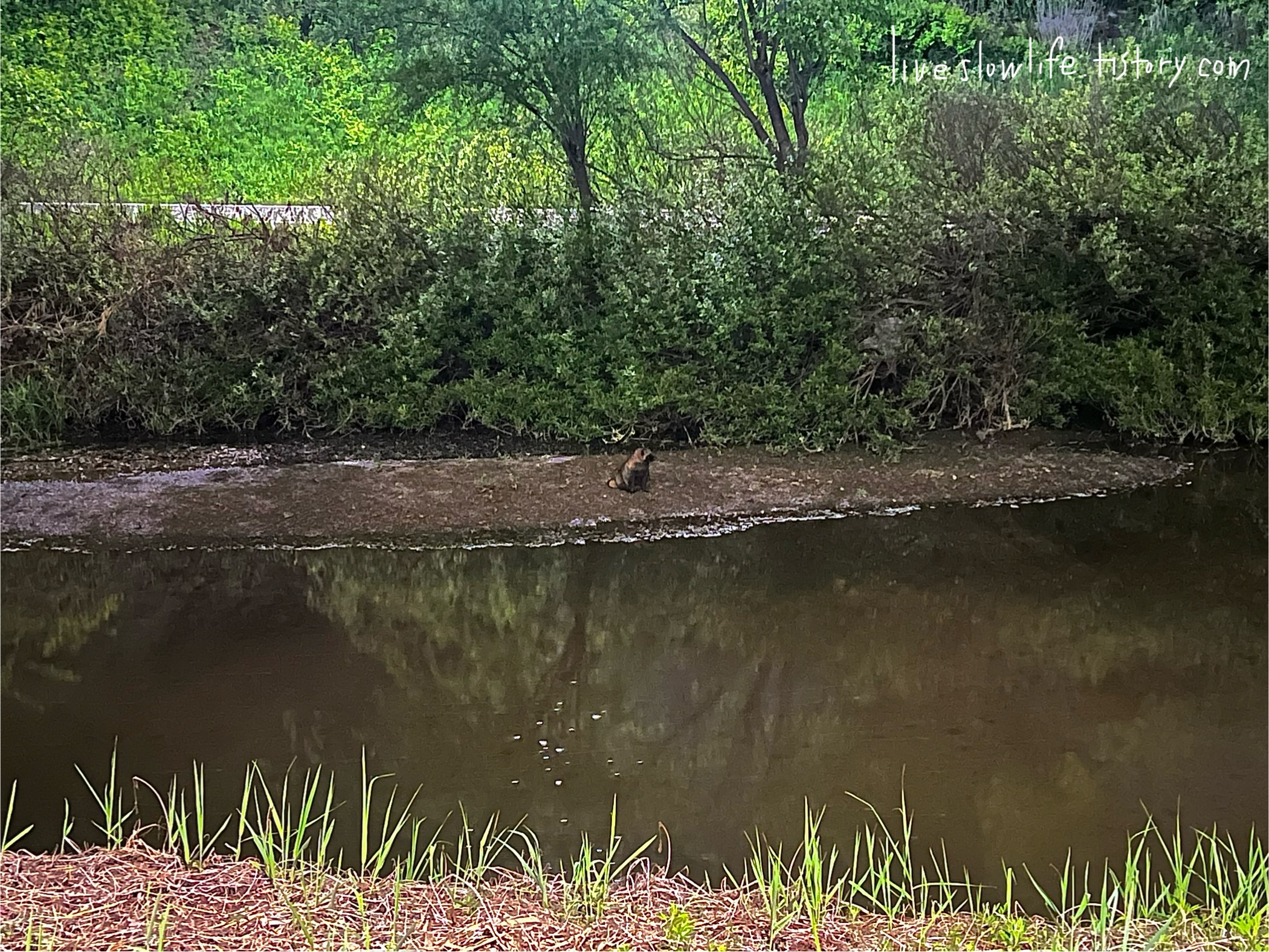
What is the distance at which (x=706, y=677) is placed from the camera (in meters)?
4.87

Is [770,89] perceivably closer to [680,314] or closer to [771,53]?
[771,53]

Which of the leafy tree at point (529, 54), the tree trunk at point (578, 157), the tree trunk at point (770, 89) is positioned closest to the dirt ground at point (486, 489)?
the tree trunk at point (578, 157)

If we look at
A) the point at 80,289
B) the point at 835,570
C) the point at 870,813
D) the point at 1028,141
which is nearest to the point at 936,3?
the point at 1028,141

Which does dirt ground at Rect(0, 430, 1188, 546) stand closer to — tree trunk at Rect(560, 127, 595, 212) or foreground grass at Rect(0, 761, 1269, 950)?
tree trunk at Rect(560, 127, 595, 212)

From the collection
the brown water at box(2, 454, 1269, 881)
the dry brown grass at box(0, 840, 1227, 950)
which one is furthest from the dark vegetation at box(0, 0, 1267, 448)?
the dry brown grass at box(0, 840, 1227, 950)

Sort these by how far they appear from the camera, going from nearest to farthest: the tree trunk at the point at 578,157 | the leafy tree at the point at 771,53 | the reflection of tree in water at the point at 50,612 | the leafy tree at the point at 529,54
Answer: the reflection of tree in water at the point at 50,612
the leafy tree at the point at 529,54
the leafy tree at the point at 771,53
the tree trunk at the point at 578,157

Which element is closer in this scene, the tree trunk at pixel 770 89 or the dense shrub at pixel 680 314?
the dense shrub at pixel 680 314

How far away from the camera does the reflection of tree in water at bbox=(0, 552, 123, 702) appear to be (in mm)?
4930

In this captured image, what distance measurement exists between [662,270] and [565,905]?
6.40m

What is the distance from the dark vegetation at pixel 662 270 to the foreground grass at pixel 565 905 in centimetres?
541

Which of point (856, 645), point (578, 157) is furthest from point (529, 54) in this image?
point (856, 645)

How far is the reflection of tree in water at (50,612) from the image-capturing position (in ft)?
16.2

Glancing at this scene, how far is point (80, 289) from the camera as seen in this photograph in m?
8.68

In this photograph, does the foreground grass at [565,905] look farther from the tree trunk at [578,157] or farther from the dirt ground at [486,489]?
the tree trunk at [578,157]
